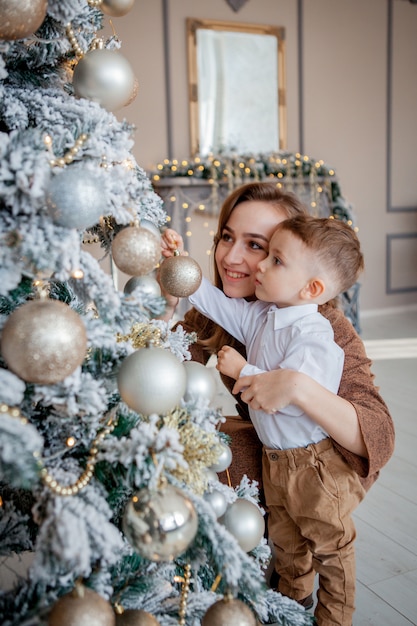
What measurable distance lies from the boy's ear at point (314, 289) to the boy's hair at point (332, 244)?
0.04 m

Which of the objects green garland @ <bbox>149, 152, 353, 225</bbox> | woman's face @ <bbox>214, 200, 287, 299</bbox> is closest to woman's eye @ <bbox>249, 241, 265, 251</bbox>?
woman's face @ <bbox>214, 200, 287, 299</bbox>

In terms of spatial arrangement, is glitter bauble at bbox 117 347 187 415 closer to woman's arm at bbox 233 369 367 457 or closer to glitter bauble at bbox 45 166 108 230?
glitter bauble at bbox 45 166 108 230

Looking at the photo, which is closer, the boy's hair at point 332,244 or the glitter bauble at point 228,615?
the glitter bauble at point 228,615

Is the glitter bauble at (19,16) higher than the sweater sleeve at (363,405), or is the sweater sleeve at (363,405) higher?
the glitter bauble at (19,16)

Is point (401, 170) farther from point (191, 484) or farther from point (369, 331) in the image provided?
point (191, 484)

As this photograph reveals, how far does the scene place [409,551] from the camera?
1.56 meters

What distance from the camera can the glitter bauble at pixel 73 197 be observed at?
533mm

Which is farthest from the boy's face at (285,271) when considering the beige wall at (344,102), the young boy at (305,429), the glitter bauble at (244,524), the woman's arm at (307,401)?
the beige wall at (344,102)

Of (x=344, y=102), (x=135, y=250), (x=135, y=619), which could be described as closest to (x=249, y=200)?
(x=135, y=250)

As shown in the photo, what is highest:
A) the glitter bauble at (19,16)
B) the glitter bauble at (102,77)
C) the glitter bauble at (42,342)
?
the glitter bauble at (19,16)

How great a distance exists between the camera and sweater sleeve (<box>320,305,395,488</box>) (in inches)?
44.6

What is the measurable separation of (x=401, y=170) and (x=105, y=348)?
5.55 meters

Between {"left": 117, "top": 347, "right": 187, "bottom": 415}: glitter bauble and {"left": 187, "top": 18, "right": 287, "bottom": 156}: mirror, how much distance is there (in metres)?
4.30

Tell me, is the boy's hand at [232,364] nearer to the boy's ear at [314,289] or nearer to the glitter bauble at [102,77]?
the boy's ear at [314,289]
